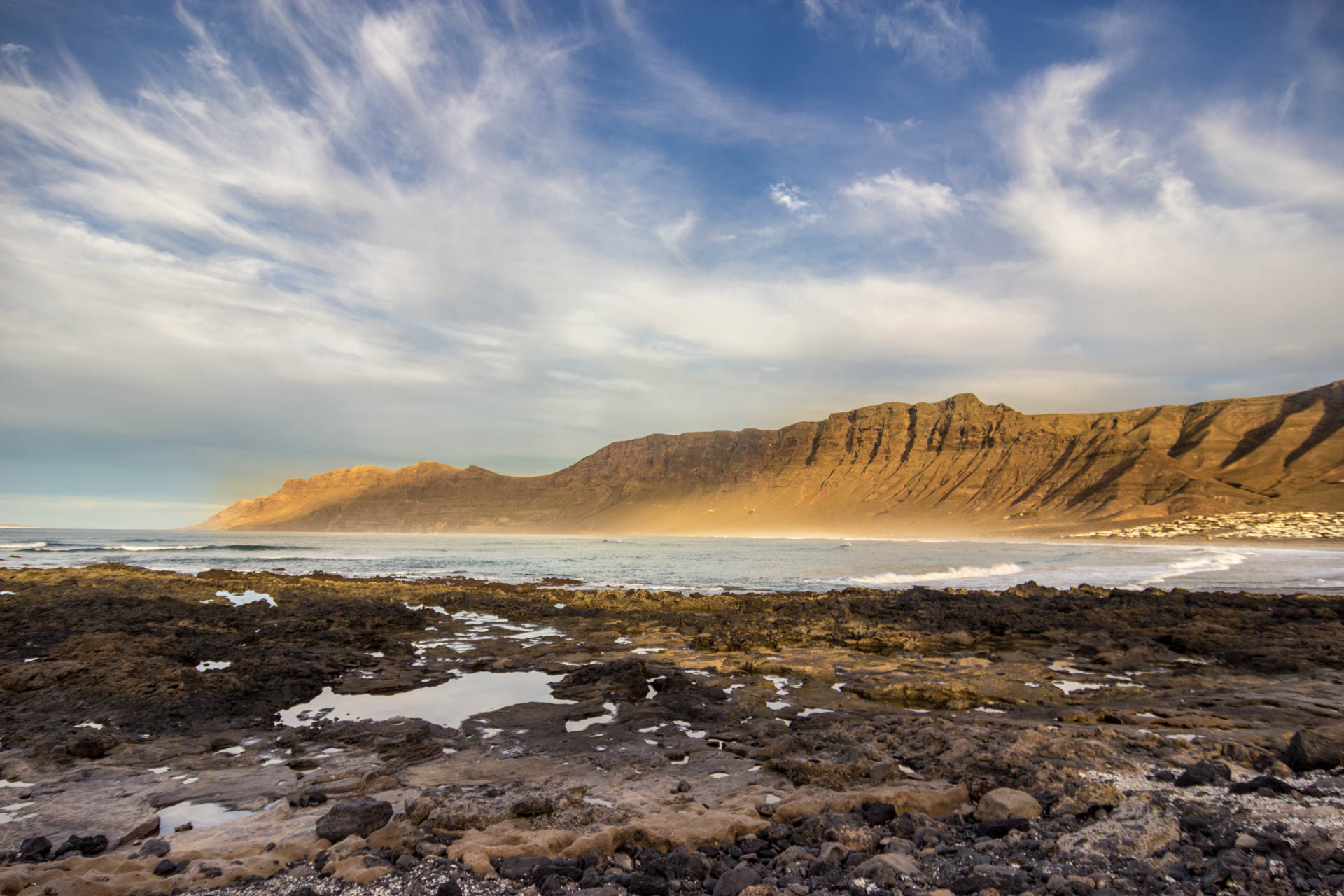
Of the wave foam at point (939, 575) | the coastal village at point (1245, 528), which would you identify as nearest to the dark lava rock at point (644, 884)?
the wave foam at point (939, 575)

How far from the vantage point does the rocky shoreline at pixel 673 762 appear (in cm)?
352

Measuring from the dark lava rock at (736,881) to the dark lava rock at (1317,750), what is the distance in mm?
4306

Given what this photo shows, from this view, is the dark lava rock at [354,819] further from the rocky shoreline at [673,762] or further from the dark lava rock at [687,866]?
the dark lava rock at [687,866]

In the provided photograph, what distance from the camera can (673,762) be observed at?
229 inches

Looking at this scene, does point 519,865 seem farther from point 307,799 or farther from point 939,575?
point 939,575

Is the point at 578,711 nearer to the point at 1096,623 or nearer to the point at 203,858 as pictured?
the point at 203,858

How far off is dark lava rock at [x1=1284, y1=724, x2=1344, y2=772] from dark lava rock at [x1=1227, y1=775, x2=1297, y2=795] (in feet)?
1.52

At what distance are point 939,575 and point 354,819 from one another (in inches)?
1186

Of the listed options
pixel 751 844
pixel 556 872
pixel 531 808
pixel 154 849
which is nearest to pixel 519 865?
pixel 556 872

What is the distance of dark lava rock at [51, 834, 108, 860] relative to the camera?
3943 mm

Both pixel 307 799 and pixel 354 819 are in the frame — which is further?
pixel 307 799

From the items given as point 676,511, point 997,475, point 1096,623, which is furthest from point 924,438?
point 1096,623

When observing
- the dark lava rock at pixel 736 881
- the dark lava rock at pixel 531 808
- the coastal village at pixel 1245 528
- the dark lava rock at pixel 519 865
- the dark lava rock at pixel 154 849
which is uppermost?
the dark lava rock at pixel 736 881

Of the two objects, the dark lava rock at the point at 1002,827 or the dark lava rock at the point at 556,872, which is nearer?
the dark lava rock at the point at 556,872
